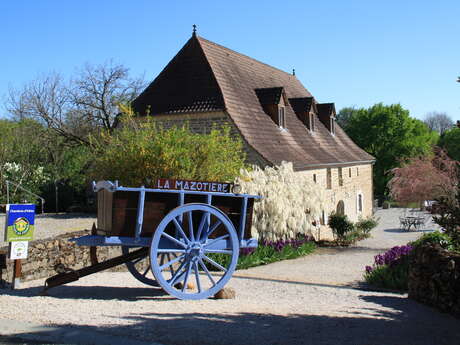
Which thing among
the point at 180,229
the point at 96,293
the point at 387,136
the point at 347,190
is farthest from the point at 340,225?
the point at 387,136

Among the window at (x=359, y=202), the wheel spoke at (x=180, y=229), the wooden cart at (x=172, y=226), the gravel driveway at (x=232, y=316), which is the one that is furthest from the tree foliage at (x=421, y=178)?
the wheel spoke at (x=180, y=229)

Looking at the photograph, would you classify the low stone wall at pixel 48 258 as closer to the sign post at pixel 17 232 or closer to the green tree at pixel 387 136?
the sign post at pixel 17 232

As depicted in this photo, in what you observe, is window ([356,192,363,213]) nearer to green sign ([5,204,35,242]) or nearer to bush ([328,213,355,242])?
bush ([328,213,355,242])

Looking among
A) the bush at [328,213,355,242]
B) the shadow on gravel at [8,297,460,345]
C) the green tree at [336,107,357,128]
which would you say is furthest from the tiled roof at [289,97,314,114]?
the green tree at [336,107,357,128]

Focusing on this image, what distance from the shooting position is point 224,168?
15.1 m

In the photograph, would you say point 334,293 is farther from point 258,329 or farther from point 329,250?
point 329,250

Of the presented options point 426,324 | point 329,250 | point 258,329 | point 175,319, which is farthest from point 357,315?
point 329,250

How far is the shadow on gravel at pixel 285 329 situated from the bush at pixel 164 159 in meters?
8.09

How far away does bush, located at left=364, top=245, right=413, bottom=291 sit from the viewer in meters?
10.6

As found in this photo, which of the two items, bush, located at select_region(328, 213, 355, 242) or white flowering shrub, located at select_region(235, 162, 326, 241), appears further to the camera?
bush, located at select_region(328, 213, 355, 242)

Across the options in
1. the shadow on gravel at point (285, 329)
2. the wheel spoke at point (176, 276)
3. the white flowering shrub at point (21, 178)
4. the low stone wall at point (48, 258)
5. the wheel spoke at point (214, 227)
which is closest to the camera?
the shadow on gravel at point (285, 329)

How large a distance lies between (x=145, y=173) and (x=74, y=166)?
1453cm

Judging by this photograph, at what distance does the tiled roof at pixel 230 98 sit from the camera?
20.0 metres

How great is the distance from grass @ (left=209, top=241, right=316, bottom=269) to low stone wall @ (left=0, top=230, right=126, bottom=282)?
3.66m
